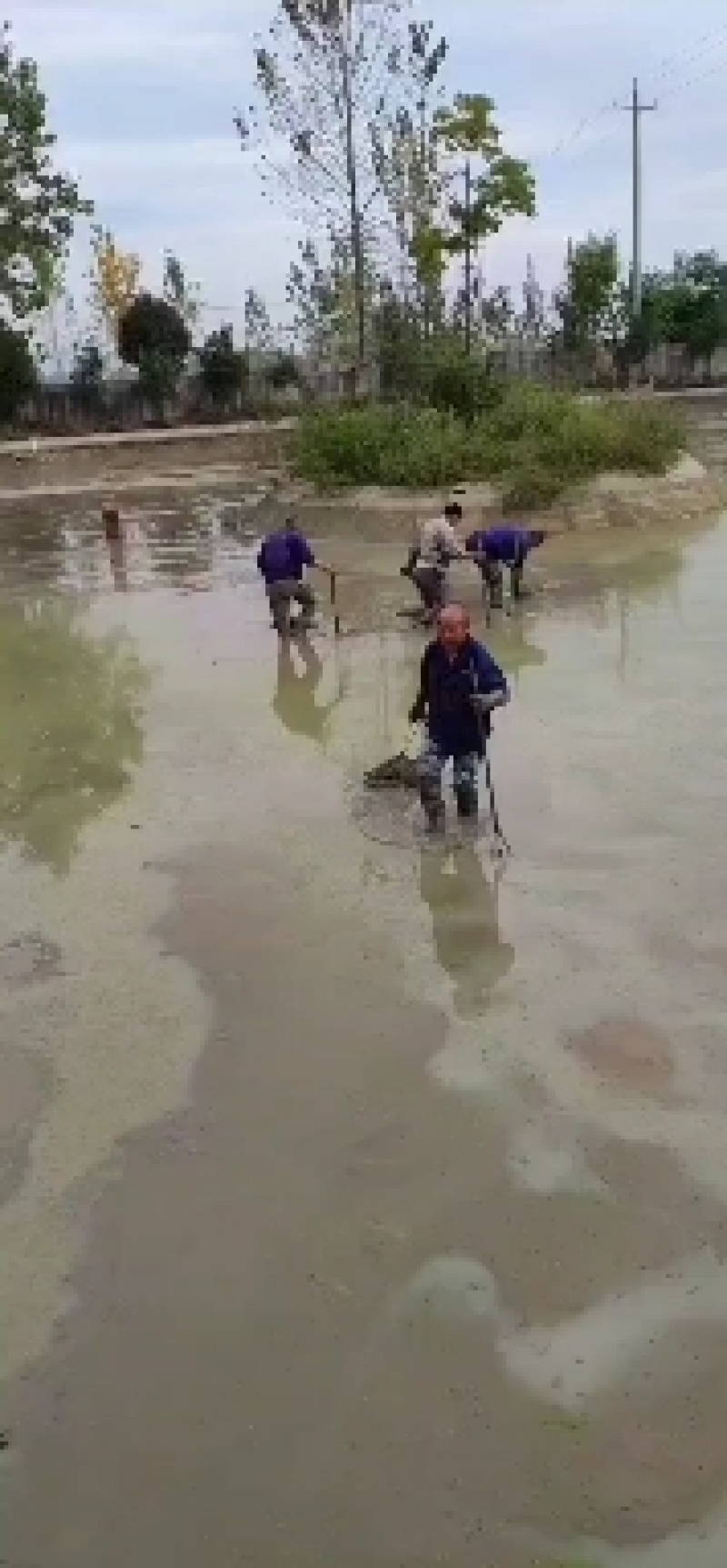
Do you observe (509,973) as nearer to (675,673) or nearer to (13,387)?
(675,673)

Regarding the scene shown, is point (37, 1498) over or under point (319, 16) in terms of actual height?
under

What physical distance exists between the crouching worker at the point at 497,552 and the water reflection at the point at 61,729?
12.3 ft

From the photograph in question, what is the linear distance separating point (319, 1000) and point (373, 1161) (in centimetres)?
143

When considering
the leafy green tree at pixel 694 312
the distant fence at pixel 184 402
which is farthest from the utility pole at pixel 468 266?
the leafy green tree at pixel 694 312

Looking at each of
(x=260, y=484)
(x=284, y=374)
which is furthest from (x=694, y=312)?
(x=260, y=484)

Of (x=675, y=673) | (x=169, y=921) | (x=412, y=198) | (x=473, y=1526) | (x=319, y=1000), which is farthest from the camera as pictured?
(x=412, y=198)

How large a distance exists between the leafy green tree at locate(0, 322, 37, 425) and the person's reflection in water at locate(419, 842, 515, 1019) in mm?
27873

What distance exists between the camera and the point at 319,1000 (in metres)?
7.37

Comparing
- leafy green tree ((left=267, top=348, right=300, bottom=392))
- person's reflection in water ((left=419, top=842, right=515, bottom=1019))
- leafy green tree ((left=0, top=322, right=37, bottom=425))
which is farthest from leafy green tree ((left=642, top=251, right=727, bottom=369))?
person's reflection in water ((left=419, top=842, right=515, bottom=1019))

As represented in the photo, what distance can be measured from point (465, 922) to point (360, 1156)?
2.31 metres

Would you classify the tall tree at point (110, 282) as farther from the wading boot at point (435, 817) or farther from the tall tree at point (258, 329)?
the wading boot at point (435, 817)

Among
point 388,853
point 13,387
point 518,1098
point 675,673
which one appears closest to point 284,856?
point 388,853

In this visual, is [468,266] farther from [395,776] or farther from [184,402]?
[395,776]

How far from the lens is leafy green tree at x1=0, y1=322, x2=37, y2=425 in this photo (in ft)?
112
